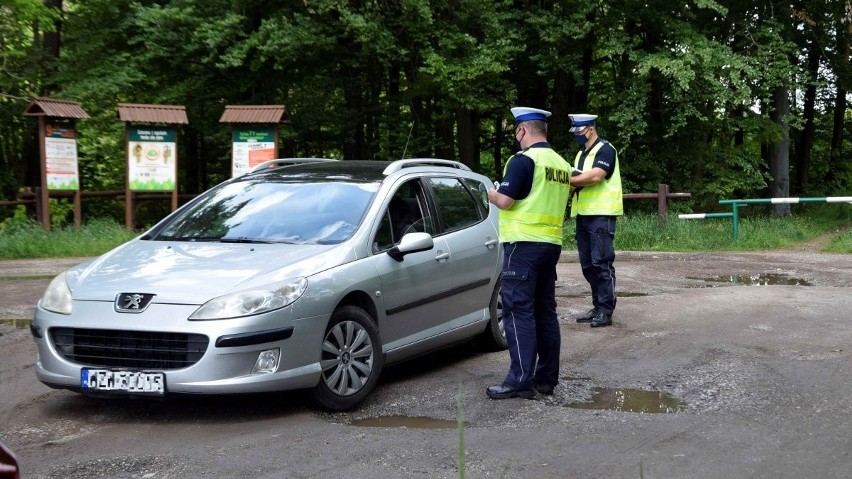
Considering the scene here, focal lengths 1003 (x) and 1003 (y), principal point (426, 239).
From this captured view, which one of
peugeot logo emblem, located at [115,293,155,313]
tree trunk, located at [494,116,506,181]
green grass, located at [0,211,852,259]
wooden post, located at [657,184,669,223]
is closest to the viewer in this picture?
peugeot logo emblem, located at [115,293,155,313]

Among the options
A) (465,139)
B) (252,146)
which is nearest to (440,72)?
(465,139)

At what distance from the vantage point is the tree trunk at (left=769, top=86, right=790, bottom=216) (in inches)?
912

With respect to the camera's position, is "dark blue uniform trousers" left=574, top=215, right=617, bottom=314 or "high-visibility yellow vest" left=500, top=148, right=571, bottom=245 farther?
"dark blue uniform trousers" left=574, top=215, right=617, bottom=314

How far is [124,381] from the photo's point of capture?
5.61 metres

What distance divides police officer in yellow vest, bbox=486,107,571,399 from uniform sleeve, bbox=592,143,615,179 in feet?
8.73

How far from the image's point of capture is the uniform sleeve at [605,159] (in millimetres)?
8984

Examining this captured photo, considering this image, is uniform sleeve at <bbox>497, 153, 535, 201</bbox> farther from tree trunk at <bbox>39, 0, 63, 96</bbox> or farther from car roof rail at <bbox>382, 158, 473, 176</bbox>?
tree trunk at <bbox>39, 0, 63, 96</bbox>

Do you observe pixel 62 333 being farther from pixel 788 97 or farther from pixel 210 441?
pixel 788 97

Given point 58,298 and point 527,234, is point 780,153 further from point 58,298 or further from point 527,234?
point 58,298

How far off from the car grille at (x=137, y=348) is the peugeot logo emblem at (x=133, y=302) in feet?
0.44

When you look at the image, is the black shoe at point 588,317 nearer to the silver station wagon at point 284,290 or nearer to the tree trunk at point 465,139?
the silver station wagon at point 284,290

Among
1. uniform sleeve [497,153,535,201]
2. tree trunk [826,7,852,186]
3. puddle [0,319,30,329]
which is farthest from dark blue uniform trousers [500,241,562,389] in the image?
tree trunk [826,7,852,186]

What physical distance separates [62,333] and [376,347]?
74.0 inches

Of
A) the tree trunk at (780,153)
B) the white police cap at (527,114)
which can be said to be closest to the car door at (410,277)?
the white police cap at (527,114)
